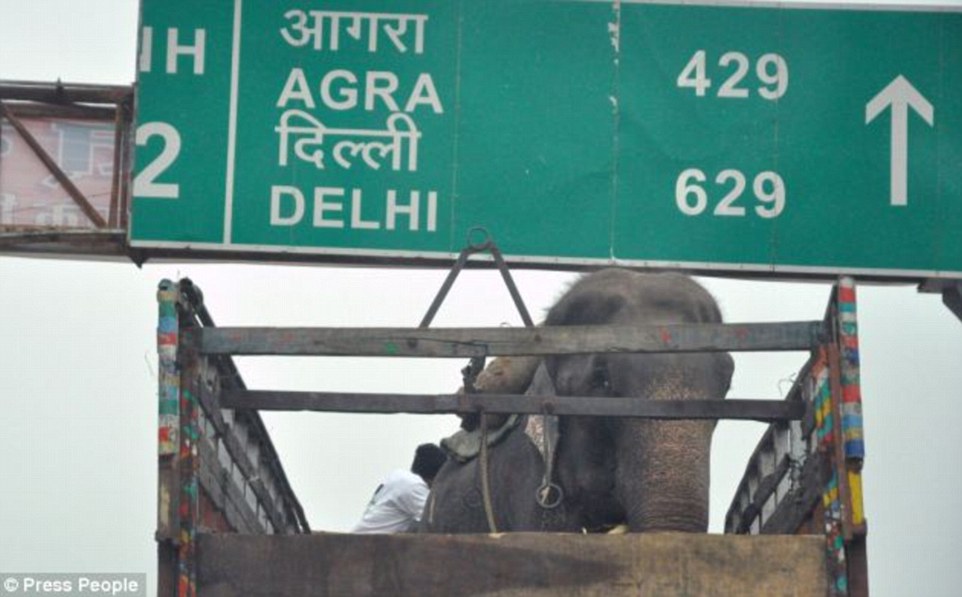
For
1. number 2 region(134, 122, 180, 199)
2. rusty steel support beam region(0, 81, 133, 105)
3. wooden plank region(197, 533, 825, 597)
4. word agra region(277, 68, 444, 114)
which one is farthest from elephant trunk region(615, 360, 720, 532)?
rusty steel support beam region(0, 81, 133, 105)

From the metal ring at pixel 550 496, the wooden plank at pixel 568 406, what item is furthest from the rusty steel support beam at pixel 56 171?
the wooden plank at pixel 568 406

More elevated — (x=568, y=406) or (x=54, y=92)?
(x=54, y=92)

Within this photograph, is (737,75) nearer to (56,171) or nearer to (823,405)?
(56,171)

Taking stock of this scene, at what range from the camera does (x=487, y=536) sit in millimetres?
6352

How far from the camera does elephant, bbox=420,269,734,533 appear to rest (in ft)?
26.5

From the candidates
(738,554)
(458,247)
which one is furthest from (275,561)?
(458,247)

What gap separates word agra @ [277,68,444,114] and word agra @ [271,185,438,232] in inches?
17.6

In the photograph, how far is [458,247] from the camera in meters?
11.3

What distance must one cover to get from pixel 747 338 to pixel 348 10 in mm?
5299

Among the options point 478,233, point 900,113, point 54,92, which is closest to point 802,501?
point 478,233

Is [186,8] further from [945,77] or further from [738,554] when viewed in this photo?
[738,554]

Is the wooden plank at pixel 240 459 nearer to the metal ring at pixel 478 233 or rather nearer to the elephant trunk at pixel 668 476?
the elephant trunk at pixel 668 476

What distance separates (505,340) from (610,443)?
208 cm

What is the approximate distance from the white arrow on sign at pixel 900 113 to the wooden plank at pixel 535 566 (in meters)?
5.56
